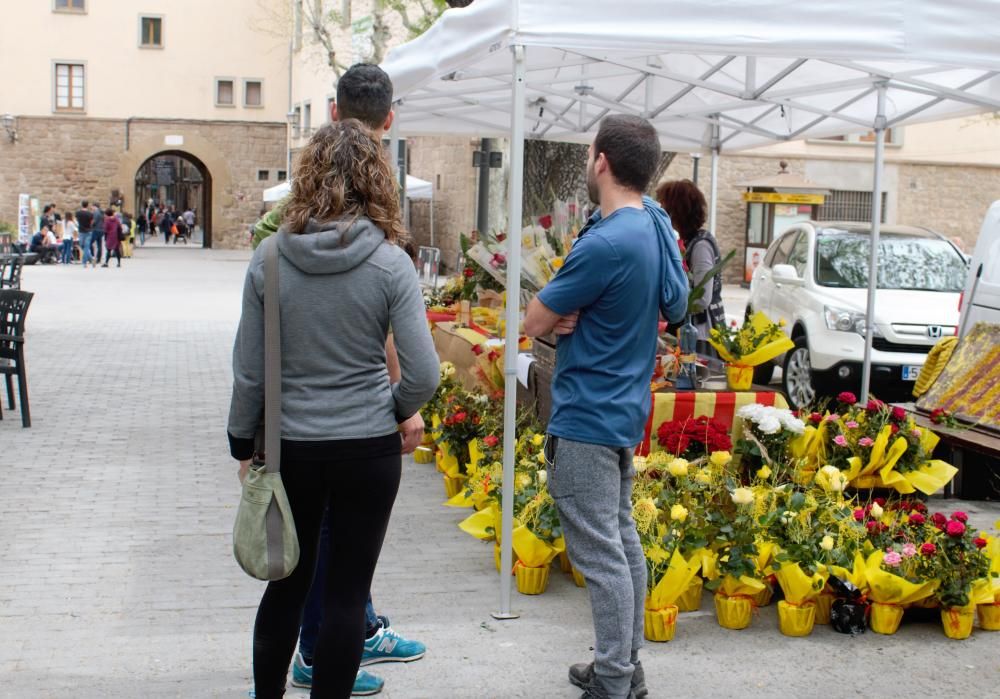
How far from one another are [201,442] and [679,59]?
407 centimetres

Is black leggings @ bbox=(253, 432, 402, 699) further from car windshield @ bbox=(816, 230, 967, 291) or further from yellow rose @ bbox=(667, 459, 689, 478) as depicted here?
car windshield @ bbox=(816, 230, 967, 291)

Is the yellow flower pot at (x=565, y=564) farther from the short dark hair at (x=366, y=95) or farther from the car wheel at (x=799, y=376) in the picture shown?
the car wheel at (x=799, y=376)

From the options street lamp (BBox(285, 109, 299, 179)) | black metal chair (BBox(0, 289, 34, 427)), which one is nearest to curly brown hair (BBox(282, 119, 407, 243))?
black metal chair (BBox(0, 289, 34, 427))

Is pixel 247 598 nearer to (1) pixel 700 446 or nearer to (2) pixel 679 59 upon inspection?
(1) pixel 700 446

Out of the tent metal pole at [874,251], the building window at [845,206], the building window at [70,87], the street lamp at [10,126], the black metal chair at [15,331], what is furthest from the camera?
the building window at [70,87]

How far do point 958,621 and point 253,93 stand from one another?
137ft

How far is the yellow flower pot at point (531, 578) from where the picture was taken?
17.0ft

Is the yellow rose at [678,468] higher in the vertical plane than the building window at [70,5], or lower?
lower

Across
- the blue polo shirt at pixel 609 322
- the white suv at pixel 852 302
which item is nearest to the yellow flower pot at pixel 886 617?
the blue polo shirt at pixel 609 322

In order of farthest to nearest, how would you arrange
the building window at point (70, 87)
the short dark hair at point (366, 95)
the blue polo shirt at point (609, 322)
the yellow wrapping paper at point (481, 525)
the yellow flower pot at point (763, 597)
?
the building window at point (70, 87) → the yellow wrapping paper at point (481, 525) → the yellow flower pot at point (763, 597) → the short dark hair at point (366, 95) → the blue polo shirt at point (609, 322)

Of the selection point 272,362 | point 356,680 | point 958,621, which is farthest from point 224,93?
point 272,362

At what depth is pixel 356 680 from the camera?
407 cm

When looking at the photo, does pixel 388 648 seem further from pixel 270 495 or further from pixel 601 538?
pixel 270 495

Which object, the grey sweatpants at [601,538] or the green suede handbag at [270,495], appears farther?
the grey sweatpants at [601,538]
